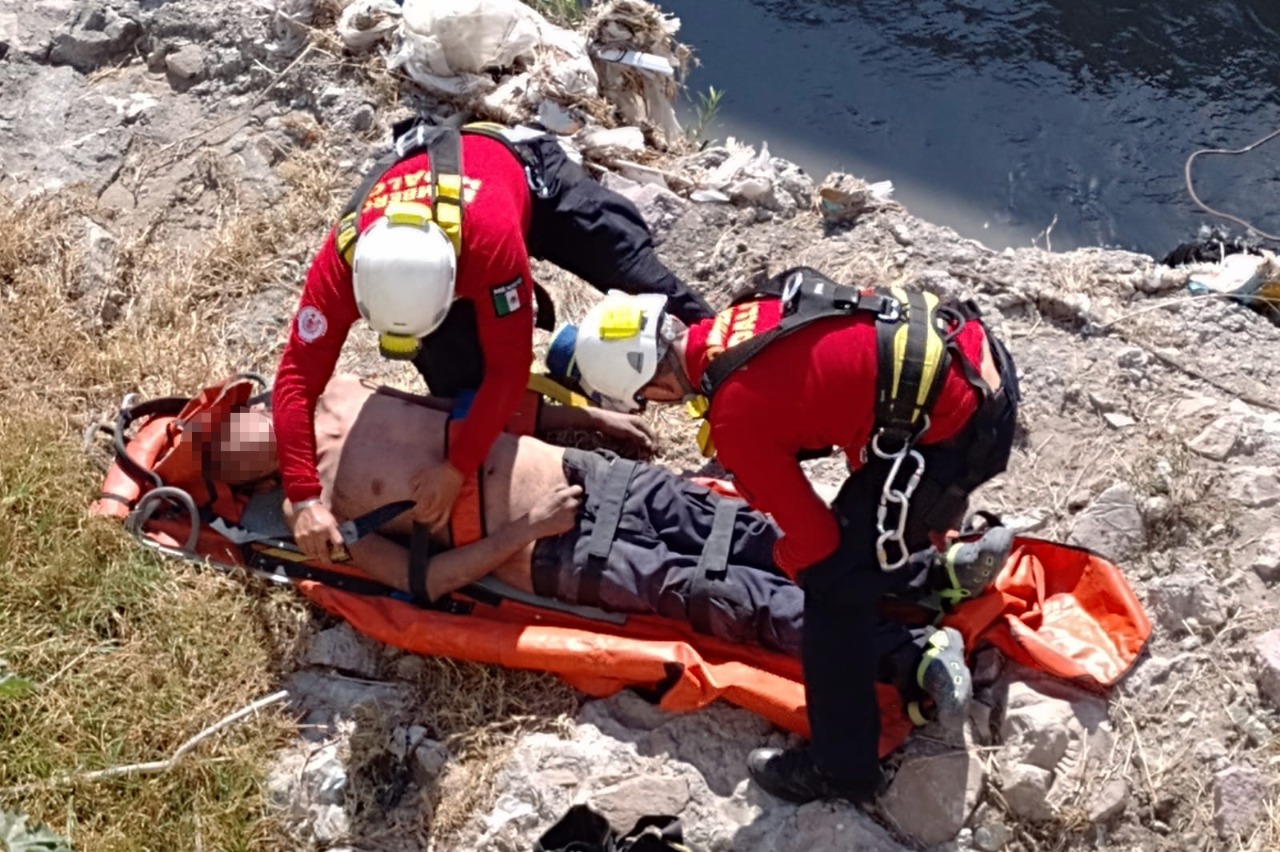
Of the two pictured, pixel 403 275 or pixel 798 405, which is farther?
pixel 403 275

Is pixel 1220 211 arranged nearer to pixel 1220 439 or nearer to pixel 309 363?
pixel 1220 439

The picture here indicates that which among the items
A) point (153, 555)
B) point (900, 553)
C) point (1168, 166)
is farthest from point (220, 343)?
point (1168, 166)

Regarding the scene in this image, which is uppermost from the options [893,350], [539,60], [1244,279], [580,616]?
[893,350]

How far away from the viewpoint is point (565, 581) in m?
3.52

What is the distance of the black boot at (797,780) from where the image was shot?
10.1 ft

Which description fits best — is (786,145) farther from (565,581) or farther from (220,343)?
(565,581)

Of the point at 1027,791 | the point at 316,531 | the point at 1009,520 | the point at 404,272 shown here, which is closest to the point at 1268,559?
the point at 1009,520

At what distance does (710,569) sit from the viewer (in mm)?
3436

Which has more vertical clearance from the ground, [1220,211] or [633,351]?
[633,351]

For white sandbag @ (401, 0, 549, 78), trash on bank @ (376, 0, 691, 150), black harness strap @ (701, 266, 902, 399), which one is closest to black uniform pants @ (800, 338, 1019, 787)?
black harness strap @ (701, 266, 902, 399)

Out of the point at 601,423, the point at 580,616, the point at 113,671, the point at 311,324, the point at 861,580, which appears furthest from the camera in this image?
the point at 601,423

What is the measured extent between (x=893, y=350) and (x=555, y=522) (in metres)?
1.24

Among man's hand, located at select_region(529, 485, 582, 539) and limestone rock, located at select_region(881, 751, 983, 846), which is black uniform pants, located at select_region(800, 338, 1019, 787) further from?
man's hand, located at select_region(529, 485, 582, 539)

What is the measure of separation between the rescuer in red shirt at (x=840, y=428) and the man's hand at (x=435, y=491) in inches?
22.5
